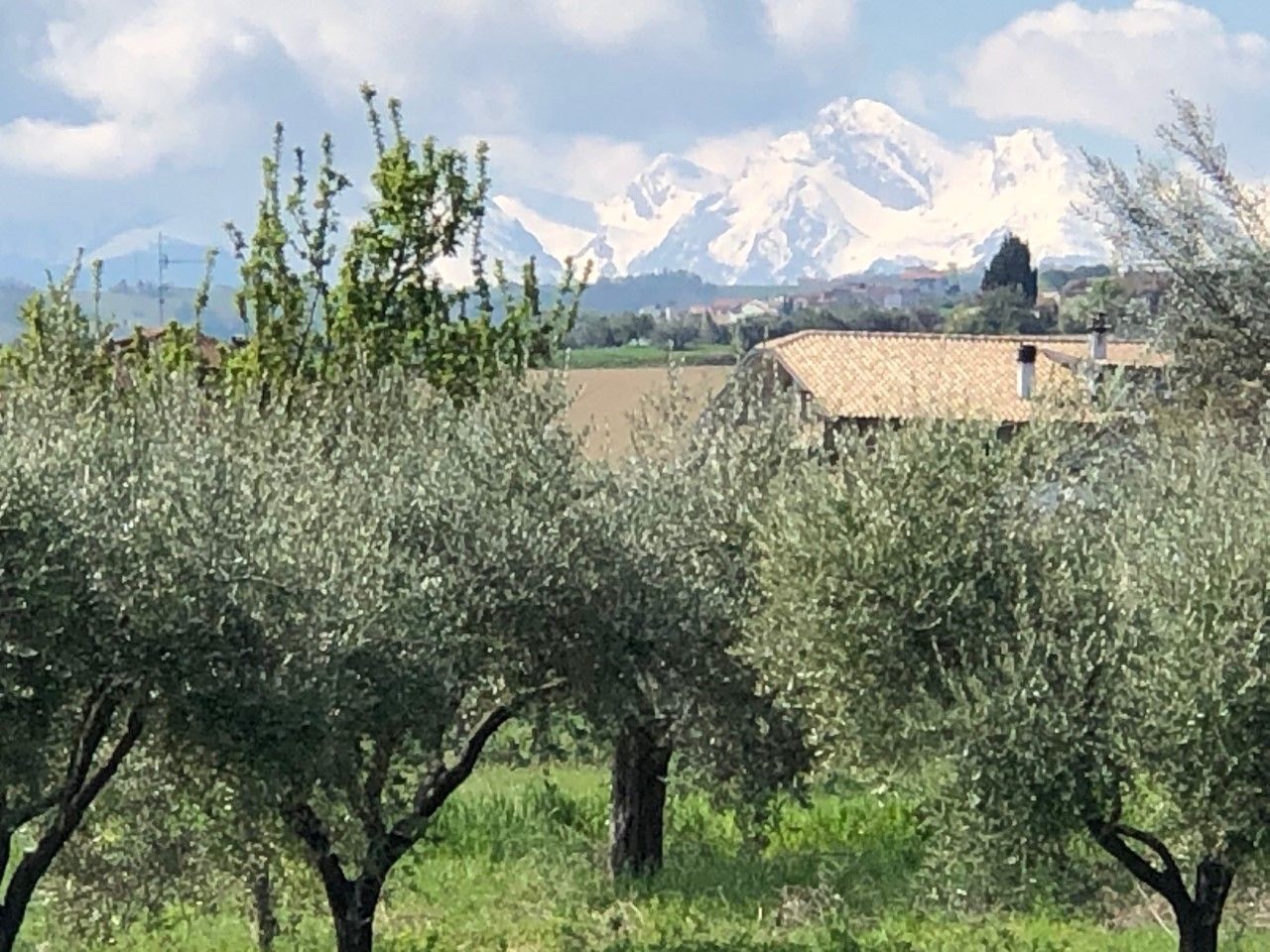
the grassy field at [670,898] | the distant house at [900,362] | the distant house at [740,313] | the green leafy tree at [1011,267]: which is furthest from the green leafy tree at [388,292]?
the green leafy tree at [1011,267]

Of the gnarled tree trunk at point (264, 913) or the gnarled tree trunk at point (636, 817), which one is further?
the gnarled tree trunk at point (636, 817)

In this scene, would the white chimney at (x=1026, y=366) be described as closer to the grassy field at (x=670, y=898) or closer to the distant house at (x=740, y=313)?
the grassy field at (x=670, y=898)

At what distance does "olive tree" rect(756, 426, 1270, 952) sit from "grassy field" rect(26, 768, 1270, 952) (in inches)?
141

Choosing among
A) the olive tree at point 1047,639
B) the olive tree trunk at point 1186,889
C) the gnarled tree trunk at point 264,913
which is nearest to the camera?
the olive tree at point 1047,639


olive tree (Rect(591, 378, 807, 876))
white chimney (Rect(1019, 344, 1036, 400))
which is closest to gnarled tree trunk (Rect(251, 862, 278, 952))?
olive tree (Rect(591, 378, 807, 876))

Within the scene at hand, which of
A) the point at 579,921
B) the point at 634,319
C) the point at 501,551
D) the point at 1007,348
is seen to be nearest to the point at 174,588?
the point at 501,551

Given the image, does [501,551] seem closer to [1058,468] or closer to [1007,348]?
[1058,468]

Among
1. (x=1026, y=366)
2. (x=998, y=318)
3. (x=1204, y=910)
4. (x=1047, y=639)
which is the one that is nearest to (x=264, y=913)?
(x=1047, y=639)

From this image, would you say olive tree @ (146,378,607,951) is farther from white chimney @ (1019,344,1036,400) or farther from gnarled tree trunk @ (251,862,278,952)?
white chimney @ (1019,344,1036,400)

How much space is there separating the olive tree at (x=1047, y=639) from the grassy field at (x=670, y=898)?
359cm

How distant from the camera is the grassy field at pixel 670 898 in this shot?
624 inches

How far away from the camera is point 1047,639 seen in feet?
36.6

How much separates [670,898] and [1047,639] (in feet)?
25.3

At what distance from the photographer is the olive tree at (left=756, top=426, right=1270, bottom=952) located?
10711mm
